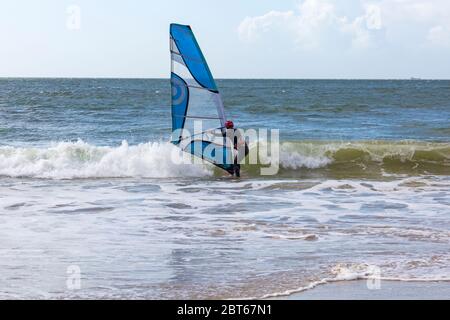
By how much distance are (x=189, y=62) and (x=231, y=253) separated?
15.7ft

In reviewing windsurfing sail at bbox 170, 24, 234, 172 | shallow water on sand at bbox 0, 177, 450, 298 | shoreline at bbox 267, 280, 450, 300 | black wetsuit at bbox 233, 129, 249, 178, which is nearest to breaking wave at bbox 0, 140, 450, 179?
black wetsuit at bbox 233, 129, 249, 178

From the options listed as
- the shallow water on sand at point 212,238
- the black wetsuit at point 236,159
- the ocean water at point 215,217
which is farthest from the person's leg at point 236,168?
the shallow water on sand at point 212,238

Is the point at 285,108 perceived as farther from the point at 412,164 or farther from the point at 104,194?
the point at 104,194

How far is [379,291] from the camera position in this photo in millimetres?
5840

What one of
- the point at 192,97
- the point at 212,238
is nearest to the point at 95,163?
the point at 192,97

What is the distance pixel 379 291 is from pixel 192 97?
20.6 ft

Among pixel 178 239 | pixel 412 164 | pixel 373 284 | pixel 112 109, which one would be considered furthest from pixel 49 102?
pixel 373 284

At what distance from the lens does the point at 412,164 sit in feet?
54.3

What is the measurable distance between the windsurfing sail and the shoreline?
19.1ft

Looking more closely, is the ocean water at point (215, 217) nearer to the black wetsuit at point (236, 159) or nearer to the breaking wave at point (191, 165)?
the breaking wave at point (191, 165)

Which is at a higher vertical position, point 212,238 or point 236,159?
point 236,159

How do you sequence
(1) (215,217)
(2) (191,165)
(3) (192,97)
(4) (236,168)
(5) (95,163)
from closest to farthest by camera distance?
(1) (215,217) → (3) (192,97) → (4) (236,168) → (2) (191,165) → (5) (95,163)

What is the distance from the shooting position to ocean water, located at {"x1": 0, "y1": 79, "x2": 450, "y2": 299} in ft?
20.7

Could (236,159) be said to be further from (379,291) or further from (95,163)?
(379,291)
